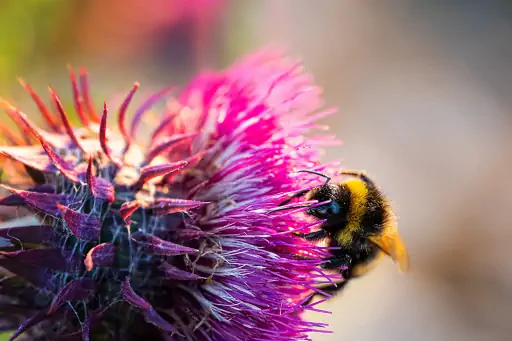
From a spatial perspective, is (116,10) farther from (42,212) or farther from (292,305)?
(292,305)

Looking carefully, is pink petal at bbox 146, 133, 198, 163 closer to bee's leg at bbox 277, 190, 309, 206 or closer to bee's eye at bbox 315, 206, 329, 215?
bee's leg at bbox 277, 190, 309, 206

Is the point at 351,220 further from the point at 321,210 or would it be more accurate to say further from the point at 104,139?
the point at 104,139

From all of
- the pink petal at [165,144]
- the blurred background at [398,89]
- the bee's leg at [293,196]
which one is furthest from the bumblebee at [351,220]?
the blurred background at [398,89]

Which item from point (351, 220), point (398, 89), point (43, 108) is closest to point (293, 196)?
point (351, 220)

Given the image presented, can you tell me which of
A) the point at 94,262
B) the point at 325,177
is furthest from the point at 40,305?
the point at 325,177

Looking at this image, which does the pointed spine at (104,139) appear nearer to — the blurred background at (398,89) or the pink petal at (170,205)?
the pink petal at (170,205)

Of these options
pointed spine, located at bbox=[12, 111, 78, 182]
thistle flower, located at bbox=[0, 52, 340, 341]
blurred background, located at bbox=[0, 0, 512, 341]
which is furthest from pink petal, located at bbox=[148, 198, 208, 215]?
blurred background, located at bbox=[0, 0, 512, 341]
